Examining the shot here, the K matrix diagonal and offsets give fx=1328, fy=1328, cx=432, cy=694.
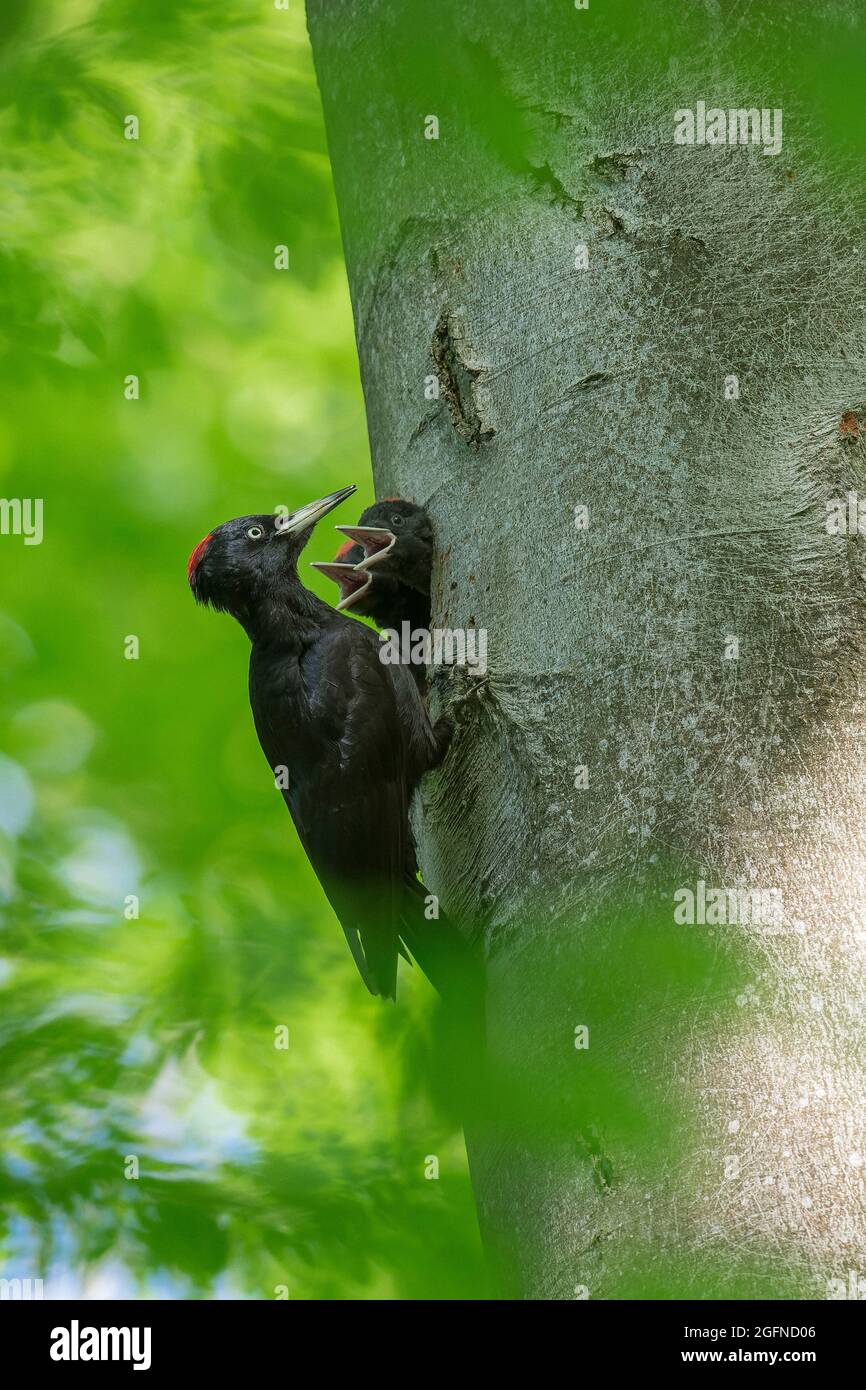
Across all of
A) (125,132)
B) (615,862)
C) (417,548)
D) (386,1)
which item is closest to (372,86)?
(386,1)

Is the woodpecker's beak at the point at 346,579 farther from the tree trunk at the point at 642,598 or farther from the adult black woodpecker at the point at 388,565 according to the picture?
the tree trunk at the point at 642,598

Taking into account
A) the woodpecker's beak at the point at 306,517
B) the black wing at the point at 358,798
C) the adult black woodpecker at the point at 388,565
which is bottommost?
the black wing at the point at 358,798

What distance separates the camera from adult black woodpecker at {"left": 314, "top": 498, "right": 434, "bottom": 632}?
3.35 m

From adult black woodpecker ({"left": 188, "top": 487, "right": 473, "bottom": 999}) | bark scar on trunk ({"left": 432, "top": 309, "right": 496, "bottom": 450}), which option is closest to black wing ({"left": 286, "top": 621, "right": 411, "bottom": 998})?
adult black woodpecker ({"left": 188, "top": 487, "right": 473, "bottom": 999})

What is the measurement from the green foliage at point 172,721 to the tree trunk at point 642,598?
0.82ft

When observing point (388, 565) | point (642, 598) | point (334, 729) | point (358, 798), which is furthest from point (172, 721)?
point (642, 598)

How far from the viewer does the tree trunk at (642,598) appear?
5.53 feet

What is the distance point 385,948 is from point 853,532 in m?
1.62

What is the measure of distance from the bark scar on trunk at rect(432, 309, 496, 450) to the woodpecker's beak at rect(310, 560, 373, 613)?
4.59ft

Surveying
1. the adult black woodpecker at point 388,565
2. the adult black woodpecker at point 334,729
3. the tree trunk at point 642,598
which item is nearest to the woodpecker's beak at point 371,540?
the adult black woodpecker at point 388,565

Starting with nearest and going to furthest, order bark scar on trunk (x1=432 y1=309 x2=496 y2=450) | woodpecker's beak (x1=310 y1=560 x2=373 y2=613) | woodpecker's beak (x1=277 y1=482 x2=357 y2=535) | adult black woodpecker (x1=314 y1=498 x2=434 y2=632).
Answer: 1. bark scar on trunk (x1=432 y1=309 x2=496 y2=450)
2. adult black woodpecker (x1=314 y1=498 x2=434 y2=632)
3. woodpecker's beak (x1=310 y1=560 x2=373 y2=613)
4. woodpecker's beak (x1=277 y1=482 x2=357 y2=535)

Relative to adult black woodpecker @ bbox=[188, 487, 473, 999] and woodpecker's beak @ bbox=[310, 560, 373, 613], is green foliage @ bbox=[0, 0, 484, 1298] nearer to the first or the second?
adult black woodpecker @ bbox=[188, 487, 473, 999]

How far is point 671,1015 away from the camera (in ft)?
5.73

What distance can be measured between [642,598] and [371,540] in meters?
1.71
